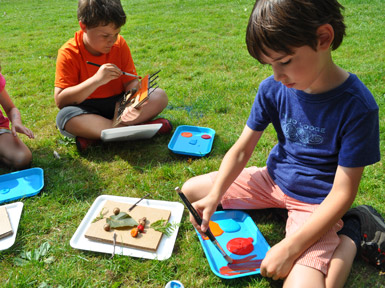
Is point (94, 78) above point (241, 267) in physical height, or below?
above

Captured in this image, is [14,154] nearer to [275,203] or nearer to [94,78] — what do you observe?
[94,78]

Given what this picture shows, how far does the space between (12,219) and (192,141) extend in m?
1.24

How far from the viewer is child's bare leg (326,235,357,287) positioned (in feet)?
4.06

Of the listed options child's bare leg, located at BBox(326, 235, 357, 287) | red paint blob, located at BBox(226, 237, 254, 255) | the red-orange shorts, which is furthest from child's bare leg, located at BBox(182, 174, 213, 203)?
child's bare leg, located at BBox(326, 235, 357, 287)

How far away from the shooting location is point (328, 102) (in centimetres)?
133

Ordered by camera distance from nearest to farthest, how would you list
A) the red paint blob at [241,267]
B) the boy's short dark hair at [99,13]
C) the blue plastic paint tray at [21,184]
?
the red paint blob at [241,267], the blue plastic paint tray at [21,184], the boy's short dark hair at [99,13]

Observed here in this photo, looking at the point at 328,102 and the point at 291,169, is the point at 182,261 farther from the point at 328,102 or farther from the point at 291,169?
the point at 328,102

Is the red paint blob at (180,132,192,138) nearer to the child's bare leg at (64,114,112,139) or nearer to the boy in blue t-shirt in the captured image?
the child's bare leg at (64,114,112,139)

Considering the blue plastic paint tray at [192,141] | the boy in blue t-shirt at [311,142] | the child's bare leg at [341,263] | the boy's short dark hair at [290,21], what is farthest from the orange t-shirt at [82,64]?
the child's bare leg at [341,263]

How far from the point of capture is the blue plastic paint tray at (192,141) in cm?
227

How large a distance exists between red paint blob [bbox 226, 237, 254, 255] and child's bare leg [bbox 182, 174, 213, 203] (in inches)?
11.6

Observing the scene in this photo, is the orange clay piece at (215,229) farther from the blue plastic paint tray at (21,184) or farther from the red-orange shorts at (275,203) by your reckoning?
the blue plastic paint tray at (21,184)

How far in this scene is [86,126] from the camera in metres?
2.30

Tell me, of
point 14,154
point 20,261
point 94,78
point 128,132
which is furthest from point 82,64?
point 20,261
